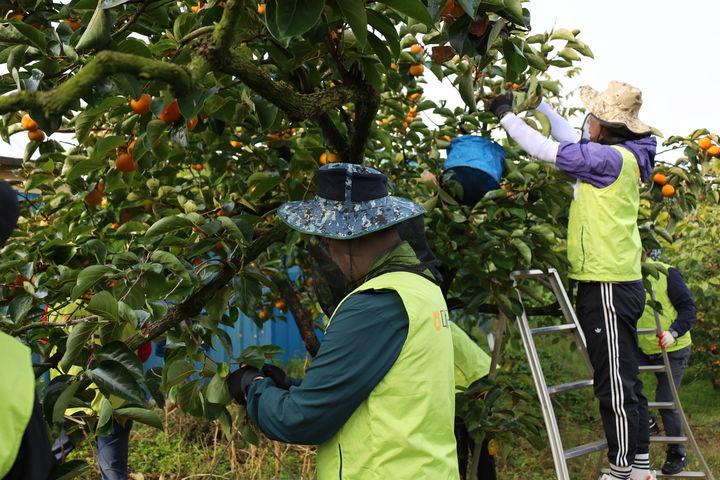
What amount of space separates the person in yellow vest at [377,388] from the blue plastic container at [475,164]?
1172 mm

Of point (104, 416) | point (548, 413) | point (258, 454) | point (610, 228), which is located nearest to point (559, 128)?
point (610, 228)

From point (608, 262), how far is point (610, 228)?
151 mm

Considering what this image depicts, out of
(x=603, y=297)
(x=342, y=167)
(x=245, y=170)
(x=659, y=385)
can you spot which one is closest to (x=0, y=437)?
(x=342, y=167)

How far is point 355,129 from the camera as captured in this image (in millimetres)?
2193

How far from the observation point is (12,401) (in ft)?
3.14

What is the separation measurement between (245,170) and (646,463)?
2.40m

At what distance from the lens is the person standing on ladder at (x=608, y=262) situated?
2707 mm

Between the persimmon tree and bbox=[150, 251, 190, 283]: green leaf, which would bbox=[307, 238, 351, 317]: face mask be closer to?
the persimmon tree

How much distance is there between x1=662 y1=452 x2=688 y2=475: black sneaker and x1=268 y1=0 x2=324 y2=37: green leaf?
153 inches

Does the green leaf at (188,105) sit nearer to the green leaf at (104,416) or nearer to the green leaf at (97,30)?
the green leaf at (97,30)

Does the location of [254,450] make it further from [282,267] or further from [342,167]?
[342,167]

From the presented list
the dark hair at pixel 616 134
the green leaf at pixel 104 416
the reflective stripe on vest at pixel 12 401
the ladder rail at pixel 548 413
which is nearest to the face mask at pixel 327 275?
the green leaf at pixel 104 416

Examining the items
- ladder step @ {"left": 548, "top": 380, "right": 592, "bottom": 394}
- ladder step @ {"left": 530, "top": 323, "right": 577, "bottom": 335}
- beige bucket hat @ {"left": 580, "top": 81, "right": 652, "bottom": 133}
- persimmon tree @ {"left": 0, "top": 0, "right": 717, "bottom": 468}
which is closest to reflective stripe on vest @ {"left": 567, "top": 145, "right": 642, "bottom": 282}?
persimmon tree @ {"left": 0, "top": 0, "right": 717, "bottom": 468}

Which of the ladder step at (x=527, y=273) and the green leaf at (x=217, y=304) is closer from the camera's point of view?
the green leaf at (x=217, y=304)
